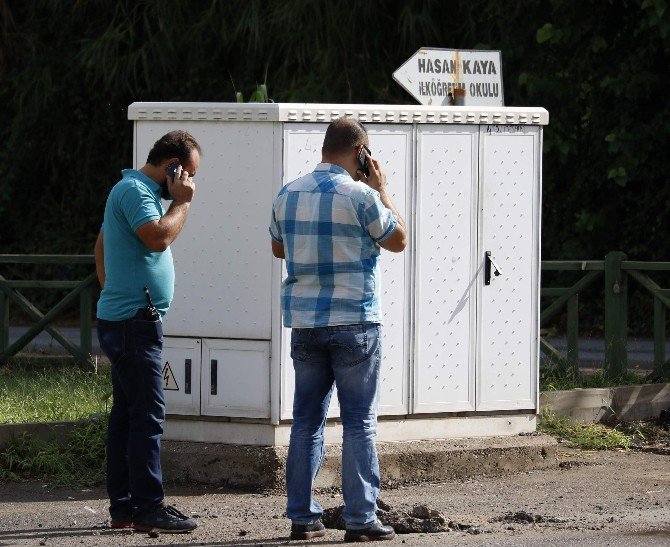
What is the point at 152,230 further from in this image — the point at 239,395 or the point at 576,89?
the point at 576,89

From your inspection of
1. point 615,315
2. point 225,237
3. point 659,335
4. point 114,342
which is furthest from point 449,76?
point 114,342

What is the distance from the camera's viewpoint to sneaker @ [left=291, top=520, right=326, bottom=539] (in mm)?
5840

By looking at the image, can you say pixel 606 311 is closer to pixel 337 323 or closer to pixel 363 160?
pixel 363 160

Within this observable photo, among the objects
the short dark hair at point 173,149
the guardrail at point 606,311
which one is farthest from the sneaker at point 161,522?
the guardrail at point 606,311

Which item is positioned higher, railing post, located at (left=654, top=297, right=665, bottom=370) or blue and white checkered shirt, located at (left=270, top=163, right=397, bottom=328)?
blue and white checkered shirt, located at (left=270, top=163, right=397, bottom=328)

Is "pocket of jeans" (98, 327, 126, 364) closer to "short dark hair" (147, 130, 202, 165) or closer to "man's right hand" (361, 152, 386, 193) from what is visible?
"short dark hair" (147, 130, 202, 165)

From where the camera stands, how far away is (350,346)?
18.8ft

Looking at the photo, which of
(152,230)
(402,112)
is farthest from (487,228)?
(152,230)

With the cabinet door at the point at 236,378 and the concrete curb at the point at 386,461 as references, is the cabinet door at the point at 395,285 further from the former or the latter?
the cabinet door at the point at 236,378

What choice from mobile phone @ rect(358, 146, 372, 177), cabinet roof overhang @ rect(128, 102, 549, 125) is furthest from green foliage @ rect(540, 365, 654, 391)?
mobile phone @ rect(358, 146, 372, 177)

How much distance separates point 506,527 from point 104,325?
2.13 metres

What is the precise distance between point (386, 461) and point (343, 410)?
1.74m

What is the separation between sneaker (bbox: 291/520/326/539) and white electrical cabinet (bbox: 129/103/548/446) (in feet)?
4.90

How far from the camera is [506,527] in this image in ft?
20.3
